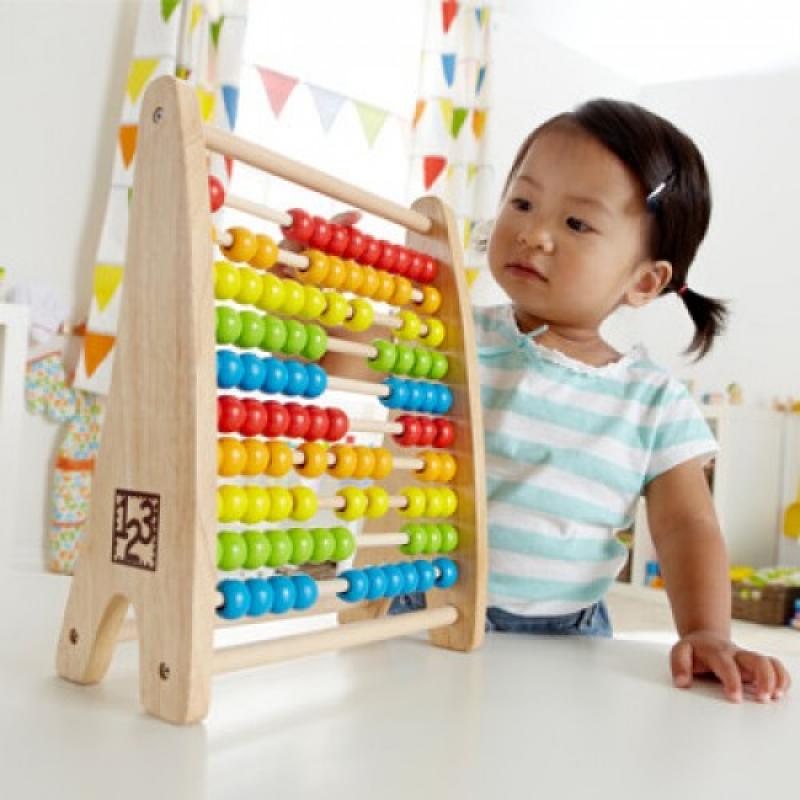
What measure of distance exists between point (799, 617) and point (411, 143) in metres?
2.21

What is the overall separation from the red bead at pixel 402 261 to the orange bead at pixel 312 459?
0.16 meters

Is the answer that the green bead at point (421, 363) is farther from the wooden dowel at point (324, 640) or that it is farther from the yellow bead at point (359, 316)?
the wooden dowel at point (324, 640)

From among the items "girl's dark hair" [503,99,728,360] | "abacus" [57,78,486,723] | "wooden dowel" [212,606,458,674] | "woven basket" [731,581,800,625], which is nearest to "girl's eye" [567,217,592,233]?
"girl's dark hair" [503,99,728,360]

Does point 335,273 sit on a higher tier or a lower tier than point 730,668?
higher

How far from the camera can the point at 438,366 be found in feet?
2.69

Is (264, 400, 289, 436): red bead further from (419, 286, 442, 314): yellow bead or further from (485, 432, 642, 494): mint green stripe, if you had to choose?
(485, 432, 642, 494): mint green stripe

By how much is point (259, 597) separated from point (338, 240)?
0.29m

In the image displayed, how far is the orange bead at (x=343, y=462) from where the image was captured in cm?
74

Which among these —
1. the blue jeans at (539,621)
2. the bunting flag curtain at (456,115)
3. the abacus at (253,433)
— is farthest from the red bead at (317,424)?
the bunting flag curtain at (456,115)

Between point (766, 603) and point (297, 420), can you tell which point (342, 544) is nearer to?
point (297, 420)

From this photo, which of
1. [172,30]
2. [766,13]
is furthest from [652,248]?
[766,13]

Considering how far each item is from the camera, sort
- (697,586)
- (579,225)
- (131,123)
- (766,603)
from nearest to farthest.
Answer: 1. (697,586)
2. (579,225)
3. (131,123)
4. (766,603)

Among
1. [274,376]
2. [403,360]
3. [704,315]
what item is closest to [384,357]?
[403,360]

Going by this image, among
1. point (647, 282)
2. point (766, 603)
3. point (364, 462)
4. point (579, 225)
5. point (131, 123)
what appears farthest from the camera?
point (766, 603)
